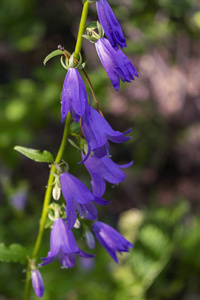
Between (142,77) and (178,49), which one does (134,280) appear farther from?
(178,49)

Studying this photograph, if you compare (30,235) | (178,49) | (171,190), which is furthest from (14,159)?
(178,49)

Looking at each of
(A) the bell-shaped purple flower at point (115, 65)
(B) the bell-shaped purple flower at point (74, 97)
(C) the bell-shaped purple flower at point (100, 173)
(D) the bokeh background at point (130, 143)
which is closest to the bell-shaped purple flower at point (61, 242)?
(C) the bell-shaped purple flower at point (100, 173)

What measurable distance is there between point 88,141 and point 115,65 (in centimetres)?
31

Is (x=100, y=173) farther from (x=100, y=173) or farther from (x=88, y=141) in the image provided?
(x=88, y=141)

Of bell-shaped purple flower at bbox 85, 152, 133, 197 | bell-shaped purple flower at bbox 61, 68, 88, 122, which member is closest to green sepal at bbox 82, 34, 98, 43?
bell-shaped purple flower at bbox 61, 68, 88, 122

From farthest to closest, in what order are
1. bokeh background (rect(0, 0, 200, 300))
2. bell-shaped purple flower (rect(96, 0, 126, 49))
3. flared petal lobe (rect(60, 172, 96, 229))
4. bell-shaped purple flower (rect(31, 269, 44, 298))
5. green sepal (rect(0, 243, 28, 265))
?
bokeh background (rect(0, 0, 200, 300)) → green sepal (rect(0, 243, 28, 265)) → bell-shaped purple flower (rect(31, 269, 44, 298)) → flared petal lobe (rect(60, 172, 96, 229)) → bell-shaped purple flower (rect(96, 0, 126, 49))

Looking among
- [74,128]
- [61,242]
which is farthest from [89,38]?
[61,242]

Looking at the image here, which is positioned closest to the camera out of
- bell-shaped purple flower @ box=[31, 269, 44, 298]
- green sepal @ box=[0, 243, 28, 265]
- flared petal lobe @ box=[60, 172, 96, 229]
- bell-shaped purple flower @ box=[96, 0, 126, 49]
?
→ bell-shaped purple flower @ box=[96, 0, 126, 49]

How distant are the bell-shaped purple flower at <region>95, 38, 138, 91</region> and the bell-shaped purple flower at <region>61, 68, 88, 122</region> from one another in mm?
119

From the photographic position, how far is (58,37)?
772 cm

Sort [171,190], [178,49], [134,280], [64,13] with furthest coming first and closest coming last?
[64,13] → [178,49] → [171,190] → [134,280]

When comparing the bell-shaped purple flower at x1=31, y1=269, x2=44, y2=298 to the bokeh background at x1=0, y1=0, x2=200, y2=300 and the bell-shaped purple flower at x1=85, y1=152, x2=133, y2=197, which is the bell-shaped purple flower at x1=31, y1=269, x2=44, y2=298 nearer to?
the bell-shaped purple flower at x1=85, y1=152, x2=133, y2=197

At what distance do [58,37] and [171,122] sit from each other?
9.69 feet

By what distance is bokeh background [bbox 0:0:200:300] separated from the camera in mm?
3807
